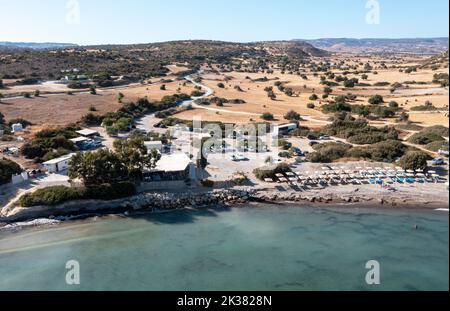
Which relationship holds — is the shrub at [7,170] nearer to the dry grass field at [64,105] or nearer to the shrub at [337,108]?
the dry grass field at [64,105]

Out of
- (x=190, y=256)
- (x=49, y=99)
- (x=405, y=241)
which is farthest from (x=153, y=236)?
(x=49, y=99)

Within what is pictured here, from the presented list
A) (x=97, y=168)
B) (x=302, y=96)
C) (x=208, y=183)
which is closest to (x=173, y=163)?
(x=208, y=183)

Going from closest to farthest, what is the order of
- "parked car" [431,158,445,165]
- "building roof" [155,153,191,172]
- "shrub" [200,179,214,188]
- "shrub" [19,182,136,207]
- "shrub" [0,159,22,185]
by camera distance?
"shrub" [19,182,136,207] < "shrub" [0,159,22,185] < "shrub" [200,179,214,188] < "building roof" [155,153,191,172] < "parked car" [431,158,445,165]

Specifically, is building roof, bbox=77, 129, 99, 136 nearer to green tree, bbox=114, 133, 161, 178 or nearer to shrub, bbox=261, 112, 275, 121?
green tree, bbox=114, 133, 161, 178

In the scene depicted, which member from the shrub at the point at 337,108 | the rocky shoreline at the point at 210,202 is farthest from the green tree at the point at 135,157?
the shrub at the point at 337,108

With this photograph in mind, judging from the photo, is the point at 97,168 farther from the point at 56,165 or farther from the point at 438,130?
the point at 438,130

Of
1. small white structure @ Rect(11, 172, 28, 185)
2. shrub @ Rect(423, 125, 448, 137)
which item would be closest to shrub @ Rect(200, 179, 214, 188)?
small white structure @ Rect(11, 172, 28, 185)

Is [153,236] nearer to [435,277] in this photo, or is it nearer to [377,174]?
[435,277]
